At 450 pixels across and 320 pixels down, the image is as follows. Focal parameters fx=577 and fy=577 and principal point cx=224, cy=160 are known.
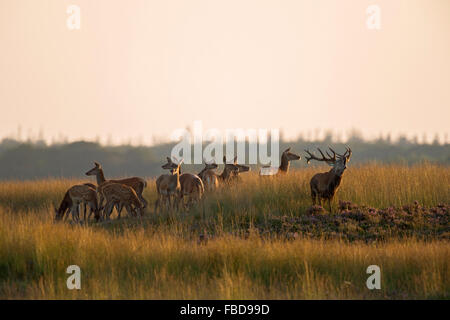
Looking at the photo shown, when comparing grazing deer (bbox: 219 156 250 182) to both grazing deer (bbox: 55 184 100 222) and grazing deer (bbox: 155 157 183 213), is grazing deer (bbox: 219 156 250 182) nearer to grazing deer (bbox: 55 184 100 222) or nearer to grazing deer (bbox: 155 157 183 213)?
grazing deer (bbox: 155 157 183 213)

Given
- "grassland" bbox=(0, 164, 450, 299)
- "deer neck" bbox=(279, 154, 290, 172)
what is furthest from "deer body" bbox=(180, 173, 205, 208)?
"deer neck" bbox=(279, 154, 290, 172)

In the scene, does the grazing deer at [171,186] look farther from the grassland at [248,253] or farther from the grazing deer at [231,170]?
the grazing deer at [231,170]

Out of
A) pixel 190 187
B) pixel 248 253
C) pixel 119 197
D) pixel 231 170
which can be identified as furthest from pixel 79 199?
pixel 248 253

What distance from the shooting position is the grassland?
9.33 metres

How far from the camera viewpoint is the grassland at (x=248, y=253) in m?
9.33

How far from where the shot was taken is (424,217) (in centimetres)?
1541

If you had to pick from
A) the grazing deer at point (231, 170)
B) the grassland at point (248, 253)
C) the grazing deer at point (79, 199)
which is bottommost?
the grassland at point (248, 253)

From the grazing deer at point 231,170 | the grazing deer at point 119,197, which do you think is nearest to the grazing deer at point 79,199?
the grazing deer at point 119,197

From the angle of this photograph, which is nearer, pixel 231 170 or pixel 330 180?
pixel 330 180

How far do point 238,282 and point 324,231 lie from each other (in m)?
5.26

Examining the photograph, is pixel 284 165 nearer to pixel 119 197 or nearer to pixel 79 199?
pixel 119 197

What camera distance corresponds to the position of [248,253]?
10.8 meters
